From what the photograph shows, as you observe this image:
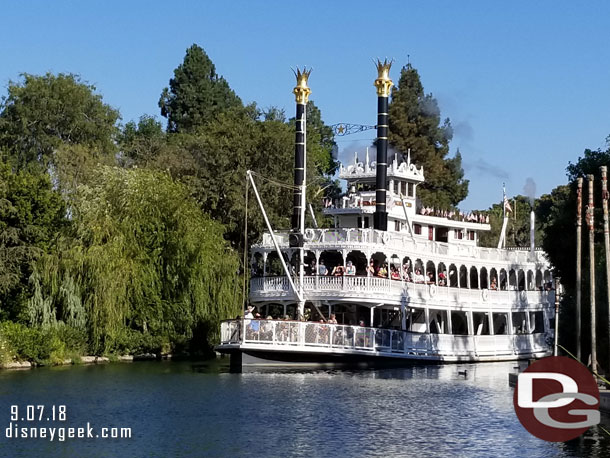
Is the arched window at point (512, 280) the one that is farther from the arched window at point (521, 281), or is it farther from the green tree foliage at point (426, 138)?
the green tree foliage at point (426, 138)

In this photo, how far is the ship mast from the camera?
51084mm

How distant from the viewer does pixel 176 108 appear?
102562mm

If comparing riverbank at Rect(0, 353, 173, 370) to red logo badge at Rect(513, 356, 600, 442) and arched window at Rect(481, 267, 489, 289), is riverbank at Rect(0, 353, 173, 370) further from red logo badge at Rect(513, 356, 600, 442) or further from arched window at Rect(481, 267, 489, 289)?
red logo badge at Rect(513, 356, 600, 442)

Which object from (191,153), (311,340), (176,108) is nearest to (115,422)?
(311,340)

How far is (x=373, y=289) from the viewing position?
50.5 m

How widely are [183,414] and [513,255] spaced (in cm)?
2920

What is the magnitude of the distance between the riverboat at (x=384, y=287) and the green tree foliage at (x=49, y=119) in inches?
635

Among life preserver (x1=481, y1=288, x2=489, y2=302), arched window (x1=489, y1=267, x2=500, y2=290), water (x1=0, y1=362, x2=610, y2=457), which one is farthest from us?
arched window (x1=489, y1=267, x2=500, y2=290)

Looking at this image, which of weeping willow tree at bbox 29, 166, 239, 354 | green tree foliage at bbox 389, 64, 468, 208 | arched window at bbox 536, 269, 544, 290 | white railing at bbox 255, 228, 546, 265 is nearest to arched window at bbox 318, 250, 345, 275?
white railing at bbox 255, 228, 546, 265

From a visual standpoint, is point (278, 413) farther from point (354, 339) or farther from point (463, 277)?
point (463, 277)

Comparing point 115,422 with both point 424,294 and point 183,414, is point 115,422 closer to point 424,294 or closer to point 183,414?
point 183,414

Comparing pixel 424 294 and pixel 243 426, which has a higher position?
pixel 424 294

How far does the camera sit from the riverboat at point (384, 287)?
48625 mm

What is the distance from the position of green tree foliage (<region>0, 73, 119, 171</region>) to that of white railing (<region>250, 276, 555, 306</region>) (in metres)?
23.1
